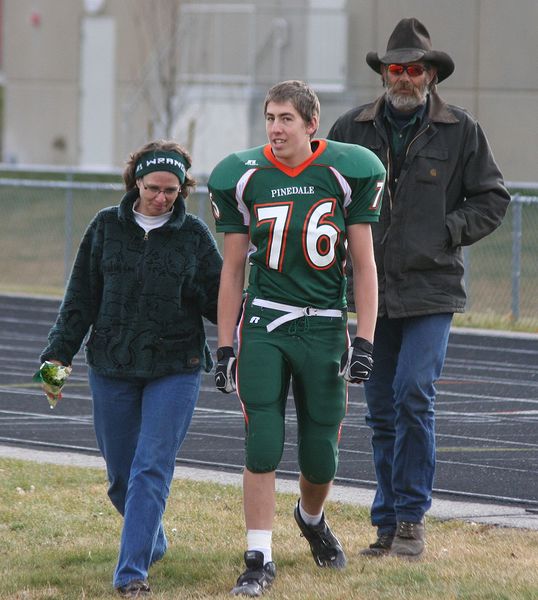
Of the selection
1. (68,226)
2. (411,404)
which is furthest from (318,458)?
(68,226)

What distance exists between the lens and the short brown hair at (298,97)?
219 inches

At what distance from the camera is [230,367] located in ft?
18.6

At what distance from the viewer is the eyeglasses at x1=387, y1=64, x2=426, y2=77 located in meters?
6.14

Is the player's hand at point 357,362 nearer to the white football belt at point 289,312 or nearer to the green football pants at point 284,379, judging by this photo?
the green football pants at point 284,379

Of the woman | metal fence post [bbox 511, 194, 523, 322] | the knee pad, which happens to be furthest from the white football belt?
metal fence post [bbox 511, 194, 523, 322]

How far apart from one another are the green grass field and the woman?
0.32 m

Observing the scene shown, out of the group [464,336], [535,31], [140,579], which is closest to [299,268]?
[140,579]

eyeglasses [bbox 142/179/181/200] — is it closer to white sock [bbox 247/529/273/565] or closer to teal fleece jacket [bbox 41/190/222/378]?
teal fleece jacket [bbox 41/190/222/378]

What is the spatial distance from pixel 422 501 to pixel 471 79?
21.4 m

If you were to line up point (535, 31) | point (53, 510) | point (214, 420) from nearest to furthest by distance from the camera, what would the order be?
point (53, 510) → point (214, 420) → point (535, 31)

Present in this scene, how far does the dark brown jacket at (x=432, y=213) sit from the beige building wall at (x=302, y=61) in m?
17.8

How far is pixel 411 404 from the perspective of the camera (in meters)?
6.10

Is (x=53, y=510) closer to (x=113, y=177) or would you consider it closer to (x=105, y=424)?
(x=105, y=424)

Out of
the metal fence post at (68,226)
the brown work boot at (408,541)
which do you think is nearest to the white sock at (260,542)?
the brown work boot at (408,541)
